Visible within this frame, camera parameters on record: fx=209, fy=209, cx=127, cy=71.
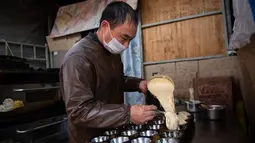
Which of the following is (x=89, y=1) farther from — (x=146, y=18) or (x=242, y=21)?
(x=242, y=21)

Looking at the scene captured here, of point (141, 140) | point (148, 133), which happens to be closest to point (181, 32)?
point (148, 133)

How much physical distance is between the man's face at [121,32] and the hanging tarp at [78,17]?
1.87 meters

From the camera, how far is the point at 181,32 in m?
2.99

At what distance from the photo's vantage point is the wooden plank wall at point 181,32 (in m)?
2.78

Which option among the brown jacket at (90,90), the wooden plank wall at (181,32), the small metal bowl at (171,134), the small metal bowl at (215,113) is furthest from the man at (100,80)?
the wooden plank wall at (181,32)

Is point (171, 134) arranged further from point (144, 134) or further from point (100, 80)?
point (100, 80)

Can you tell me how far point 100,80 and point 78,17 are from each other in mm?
2359

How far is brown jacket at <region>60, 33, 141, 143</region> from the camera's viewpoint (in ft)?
3.60

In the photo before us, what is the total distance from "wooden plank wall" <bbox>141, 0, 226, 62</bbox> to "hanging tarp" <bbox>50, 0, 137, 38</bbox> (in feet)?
2.38

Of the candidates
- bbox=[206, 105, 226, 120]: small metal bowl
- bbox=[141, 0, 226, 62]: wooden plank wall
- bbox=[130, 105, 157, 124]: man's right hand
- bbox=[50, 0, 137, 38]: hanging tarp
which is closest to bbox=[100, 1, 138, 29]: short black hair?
bbox=[130, 105, 157, 124]: man's right hand

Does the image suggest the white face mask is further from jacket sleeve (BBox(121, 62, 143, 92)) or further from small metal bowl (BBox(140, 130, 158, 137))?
small metal bowl (BBox(140, 130, 158, 137))

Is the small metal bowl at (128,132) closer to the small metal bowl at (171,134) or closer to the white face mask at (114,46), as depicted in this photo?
the small metal bowl at (171,134)

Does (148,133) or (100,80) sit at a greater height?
(100,80)

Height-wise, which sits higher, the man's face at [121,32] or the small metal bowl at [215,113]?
the man's face at [121,32]
